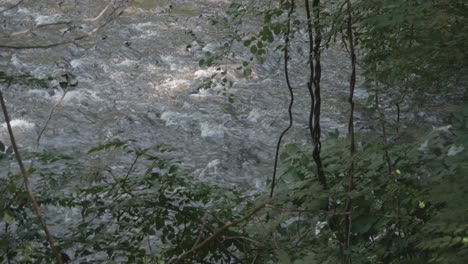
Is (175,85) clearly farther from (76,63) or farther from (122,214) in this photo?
(122,214)

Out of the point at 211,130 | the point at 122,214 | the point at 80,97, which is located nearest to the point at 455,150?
the point at 122,214

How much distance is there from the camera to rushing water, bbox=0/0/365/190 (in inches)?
233

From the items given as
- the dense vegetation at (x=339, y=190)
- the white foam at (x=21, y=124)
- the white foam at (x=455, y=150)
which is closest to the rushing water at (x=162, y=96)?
the white foam at (x=21, y=124)

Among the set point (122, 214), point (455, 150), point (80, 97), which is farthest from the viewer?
point (80, 97)

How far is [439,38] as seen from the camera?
2316mm

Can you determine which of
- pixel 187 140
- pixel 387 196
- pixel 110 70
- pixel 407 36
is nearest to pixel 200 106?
pixel 187 140

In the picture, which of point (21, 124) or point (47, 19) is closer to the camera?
point (21, 124)

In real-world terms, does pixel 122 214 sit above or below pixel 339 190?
below

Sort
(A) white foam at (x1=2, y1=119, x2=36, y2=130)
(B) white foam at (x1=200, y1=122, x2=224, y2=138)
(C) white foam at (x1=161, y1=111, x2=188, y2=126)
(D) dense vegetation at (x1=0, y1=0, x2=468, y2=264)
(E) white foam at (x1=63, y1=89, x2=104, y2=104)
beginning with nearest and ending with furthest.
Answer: (D) dense vegetation at (x1=0, y1=0, x2=468, y2=264), (A) white foam at (x1=2, y1=119, x2=36, y2=130), (B) white foam at (x1=200, y1=122, x2=224, y2=138), (C) white foam at (x1=161, y1=111, x2=188, y2=126), (E) white foam at (x1=63, y1=89, x2=104, y2=104)

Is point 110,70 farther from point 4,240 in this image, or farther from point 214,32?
point 4,240

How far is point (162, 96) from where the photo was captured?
22.4 ft

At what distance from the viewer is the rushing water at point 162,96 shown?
5.93 meters

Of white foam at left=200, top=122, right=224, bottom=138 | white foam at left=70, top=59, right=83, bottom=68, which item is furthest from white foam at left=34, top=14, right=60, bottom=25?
white foam at left=200, top=122, right=224, bottom=138

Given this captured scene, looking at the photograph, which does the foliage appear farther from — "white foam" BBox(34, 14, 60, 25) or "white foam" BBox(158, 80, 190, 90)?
"white foam" BBox(34, 14, 60, 25)
